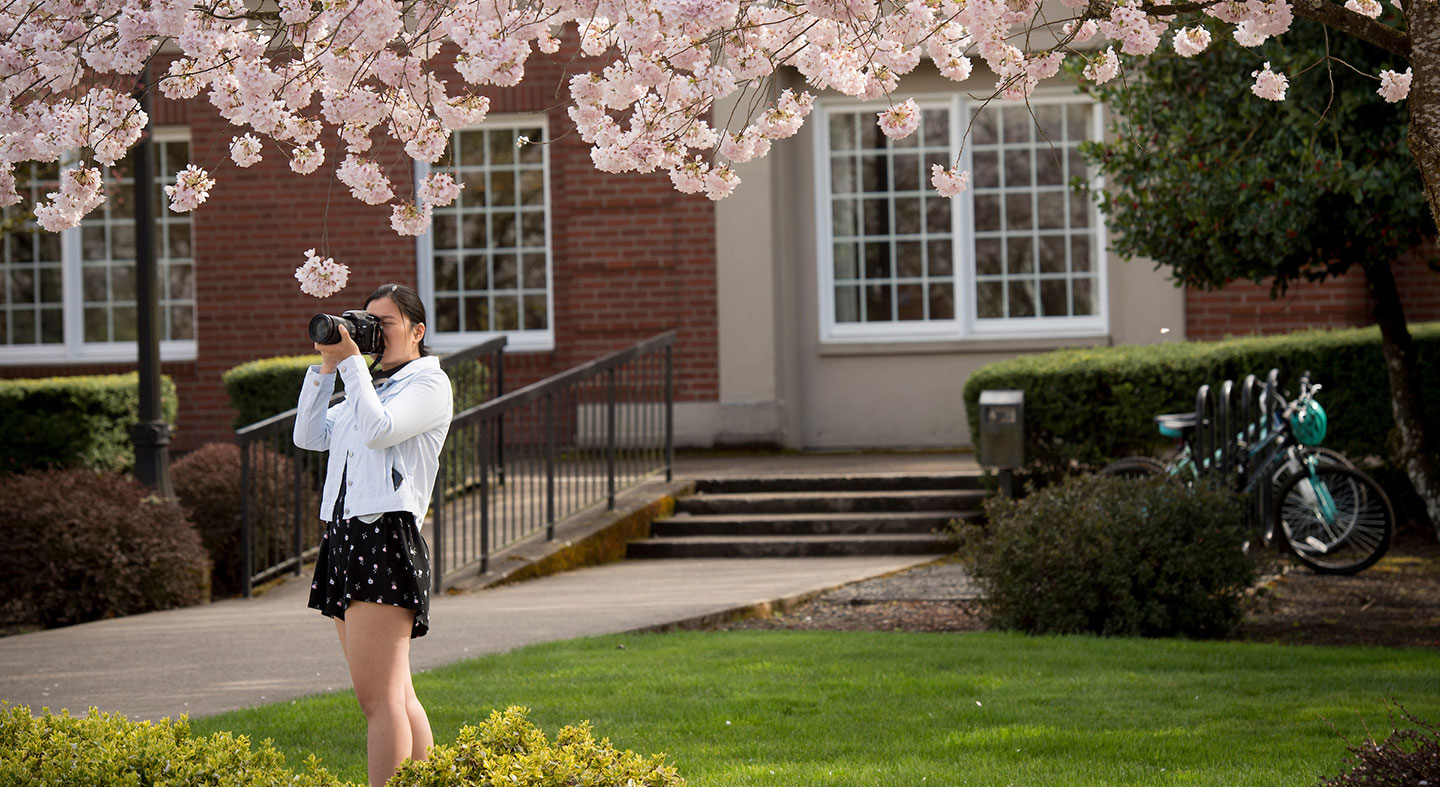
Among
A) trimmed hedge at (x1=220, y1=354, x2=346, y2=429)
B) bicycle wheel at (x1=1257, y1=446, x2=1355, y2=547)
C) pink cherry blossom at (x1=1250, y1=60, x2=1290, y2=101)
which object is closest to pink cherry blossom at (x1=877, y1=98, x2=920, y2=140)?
pink cherry blossom at (x1=1250, y1=60, x2=1290, y2=101)

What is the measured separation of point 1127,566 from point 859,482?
4.39 meters

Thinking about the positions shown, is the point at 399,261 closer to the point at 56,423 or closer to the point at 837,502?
the point at 56,423

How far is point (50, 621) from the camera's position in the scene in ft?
28.4

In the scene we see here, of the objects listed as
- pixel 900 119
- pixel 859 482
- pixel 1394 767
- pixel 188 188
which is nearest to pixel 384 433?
pixel 188 188

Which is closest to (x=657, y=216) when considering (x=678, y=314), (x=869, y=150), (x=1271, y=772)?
(x=678, y=314)

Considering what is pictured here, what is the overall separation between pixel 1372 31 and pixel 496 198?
11563mm

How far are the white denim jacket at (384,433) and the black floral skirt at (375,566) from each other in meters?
0.04

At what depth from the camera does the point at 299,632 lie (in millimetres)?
7586

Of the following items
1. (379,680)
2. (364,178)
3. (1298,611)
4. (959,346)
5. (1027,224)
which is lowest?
(1298,611)

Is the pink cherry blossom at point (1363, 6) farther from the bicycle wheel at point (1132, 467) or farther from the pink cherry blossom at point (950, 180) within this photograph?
the bicycle wheel at point (1132, 467)

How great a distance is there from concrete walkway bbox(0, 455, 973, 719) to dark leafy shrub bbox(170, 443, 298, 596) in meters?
0.53

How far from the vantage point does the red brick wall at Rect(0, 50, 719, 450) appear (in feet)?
44.9

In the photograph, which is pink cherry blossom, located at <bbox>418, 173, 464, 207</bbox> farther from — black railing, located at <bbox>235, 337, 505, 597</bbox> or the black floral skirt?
black railing, located at <bbox>235, 337, 505, 597</bbox>

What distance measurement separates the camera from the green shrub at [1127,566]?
23.0ft
